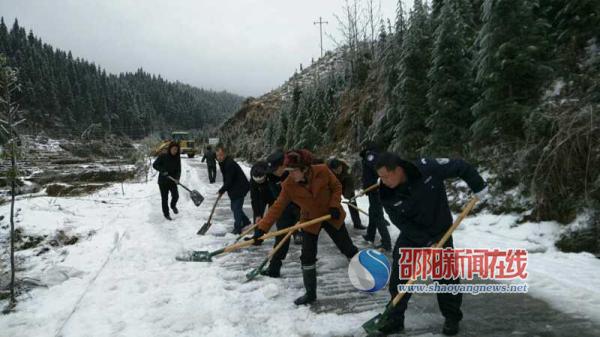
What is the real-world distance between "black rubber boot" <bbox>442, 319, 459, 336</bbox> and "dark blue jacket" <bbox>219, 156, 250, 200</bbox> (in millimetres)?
5572

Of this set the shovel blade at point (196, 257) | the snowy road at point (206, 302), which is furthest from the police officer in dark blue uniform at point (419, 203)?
the shovel blade at point (196, 257)

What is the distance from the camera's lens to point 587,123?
643cm

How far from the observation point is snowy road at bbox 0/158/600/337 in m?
4.06

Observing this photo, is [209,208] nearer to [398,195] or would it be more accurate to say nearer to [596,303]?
[398,195]

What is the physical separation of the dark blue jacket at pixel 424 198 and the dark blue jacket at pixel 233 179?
507cm

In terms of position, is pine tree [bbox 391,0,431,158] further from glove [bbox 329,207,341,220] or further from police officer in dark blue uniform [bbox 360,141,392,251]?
glove [bbox 329,207,341,220]

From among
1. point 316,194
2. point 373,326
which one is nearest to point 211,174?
point 316,194

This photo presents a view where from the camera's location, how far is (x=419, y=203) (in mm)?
3684

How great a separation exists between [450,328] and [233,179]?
5717mm

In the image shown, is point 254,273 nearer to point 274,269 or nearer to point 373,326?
point 274,269

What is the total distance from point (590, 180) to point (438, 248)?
442cm

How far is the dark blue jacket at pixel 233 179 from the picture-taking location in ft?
27.4

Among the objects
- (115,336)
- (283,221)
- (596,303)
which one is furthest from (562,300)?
(115,336)

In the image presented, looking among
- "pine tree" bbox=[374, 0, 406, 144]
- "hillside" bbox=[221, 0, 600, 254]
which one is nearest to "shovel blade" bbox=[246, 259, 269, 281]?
"hillside" bbox=[221, 0, 600, 254]
